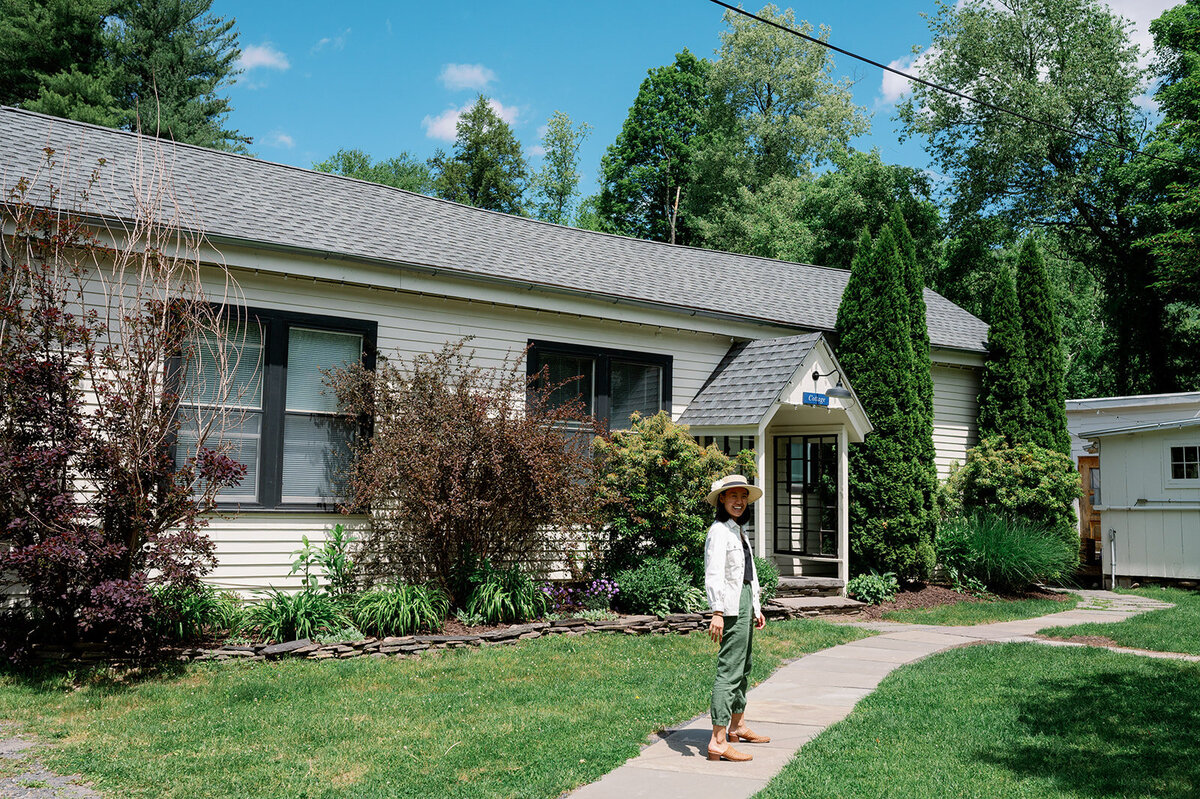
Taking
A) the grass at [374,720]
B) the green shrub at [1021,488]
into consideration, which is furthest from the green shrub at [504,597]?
the green shrub at [1021,488]

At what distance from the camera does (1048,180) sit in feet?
92.4

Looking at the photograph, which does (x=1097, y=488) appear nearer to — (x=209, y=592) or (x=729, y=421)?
(x=729, y=421)

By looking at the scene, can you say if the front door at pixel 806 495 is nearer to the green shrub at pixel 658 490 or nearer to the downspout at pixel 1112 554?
the green shrub at pixel 658 490

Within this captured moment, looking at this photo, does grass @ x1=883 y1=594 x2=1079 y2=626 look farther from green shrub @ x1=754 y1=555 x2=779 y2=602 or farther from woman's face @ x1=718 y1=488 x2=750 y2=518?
woman's face @ x1=718 y1=488 x2=750 y2=518

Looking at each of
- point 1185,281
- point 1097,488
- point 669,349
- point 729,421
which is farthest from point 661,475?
point 1097,488

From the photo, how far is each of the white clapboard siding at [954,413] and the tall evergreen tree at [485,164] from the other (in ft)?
91.3

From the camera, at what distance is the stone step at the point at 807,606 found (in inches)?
449

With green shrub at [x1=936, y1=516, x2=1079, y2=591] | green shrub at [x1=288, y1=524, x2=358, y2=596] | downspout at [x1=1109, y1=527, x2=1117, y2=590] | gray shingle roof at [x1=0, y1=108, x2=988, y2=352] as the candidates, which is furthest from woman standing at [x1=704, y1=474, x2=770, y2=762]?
downspout at [x1=1109, y1=527, x2=1117, y2=590]

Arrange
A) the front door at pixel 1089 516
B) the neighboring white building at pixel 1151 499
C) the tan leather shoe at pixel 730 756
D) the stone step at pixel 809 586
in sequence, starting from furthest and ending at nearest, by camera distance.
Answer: the front door at pixel 1089 516, the neighboring white building at pixel 1151 499, the stone step at pixel 809 586, the tan leather shoe at pixel 730 756

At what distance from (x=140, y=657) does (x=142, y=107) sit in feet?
87.2

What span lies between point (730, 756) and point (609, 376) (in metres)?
7.39

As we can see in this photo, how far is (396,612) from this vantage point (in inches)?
357

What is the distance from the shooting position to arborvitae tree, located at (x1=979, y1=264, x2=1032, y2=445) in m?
16.0

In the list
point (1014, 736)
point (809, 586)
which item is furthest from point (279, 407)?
point (1014, 736)
